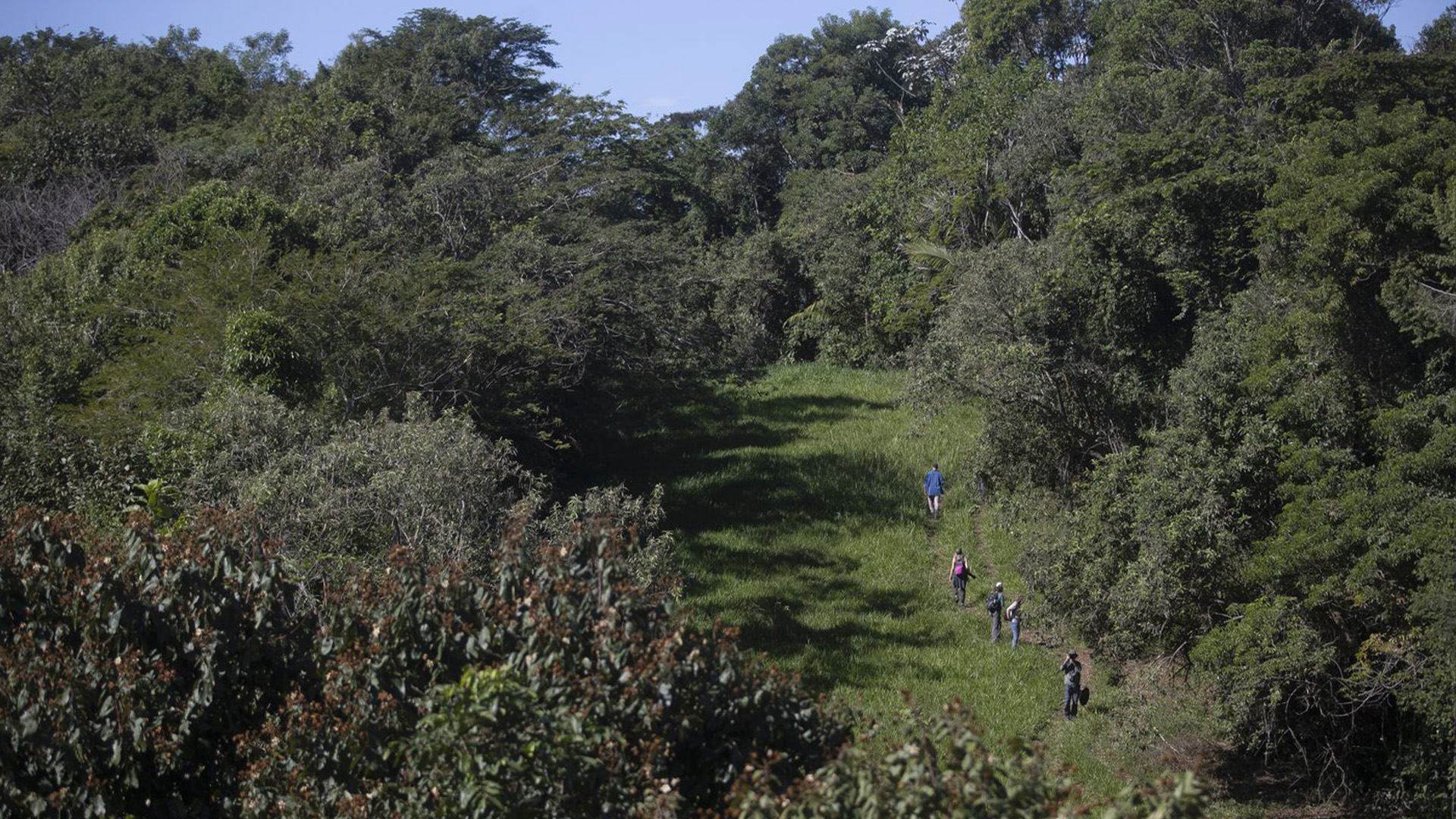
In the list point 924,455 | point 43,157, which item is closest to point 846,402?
point 924,455

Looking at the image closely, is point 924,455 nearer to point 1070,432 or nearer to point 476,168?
point 1070,432

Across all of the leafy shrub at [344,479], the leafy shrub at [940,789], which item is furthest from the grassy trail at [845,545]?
the leafy shrub at [940,789]

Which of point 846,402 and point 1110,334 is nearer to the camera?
point 1110,334

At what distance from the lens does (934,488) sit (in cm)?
2159

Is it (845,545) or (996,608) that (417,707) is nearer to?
(996,608)

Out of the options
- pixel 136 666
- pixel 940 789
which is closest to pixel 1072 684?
pixel 940 789

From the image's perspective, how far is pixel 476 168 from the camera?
23047 millimetres

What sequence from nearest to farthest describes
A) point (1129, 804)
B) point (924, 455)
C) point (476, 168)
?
point (1129, 804), point (476, 168), point (924, 455)

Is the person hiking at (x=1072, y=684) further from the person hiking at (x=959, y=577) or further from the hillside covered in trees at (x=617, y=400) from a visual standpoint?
the person hiking at (x=959, y=577)

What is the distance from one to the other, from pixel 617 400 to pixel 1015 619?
1439cm

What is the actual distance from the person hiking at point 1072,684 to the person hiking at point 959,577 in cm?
365

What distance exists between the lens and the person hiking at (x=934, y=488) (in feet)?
70.8

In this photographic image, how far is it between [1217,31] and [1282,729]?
2011 centimetres

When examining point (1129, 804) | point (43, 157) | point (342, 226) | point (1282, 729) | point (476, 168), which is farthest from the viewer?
point (43, 157)
